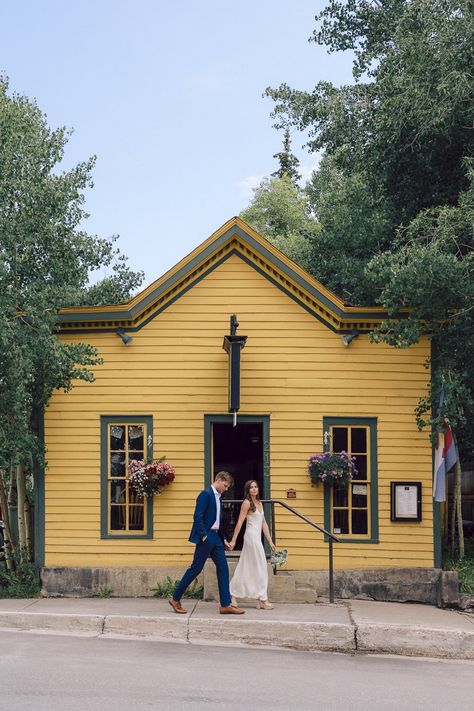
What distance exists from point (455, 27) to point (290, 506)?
8215 millimetres

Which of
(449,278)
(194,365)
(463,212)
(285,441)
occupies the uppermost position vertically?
(463,212)

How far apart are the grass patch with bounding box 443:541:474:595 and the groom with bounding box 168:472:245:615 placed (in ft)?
12.3

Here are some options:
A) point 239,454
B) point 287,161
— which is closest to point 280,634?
point 239,454

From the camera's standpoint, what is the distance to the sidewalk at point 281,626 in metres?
11.9

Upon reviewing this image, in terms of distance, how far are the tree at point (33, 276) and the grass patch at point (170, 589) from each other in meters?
2.59

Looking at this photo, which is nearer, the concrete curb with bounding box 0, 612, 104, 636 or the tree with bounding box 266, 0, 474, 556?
the concrete curb with bounding box 0, 612, 104, 636

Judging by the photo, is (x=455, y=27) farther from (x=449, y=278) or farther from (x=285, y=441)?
(x=285, y=441)

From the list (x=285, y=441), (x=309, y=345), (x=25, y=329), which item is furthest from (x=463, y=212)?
(x=25, y=329)

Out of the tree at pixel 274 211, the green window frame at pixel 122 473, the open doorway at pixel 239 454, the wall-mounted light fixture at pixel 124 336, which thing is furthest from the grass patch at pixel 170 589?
the tree at pixel 274 211

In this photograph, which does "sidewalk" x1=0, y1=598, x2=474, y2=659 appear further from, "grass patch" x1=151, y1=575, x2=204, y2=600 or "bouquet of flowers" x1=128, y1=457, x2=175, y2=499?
"bouquet of flowers" x1=128, y1=457, x2=175, y2=499

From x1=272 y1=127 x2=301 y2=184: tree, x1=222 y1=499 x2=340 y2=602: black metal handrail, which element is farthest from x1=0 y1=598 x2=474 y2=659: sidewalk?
x1=272 y1=127 x2=301 y2=184: tree

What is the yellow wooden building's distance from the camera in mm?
15391

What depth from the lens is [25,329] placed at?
14547 millimetres

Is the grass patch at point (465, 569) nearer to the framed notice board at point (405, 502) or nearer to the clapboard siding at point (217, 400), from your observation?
Answer: the clapboard siding at point (217, 400)
